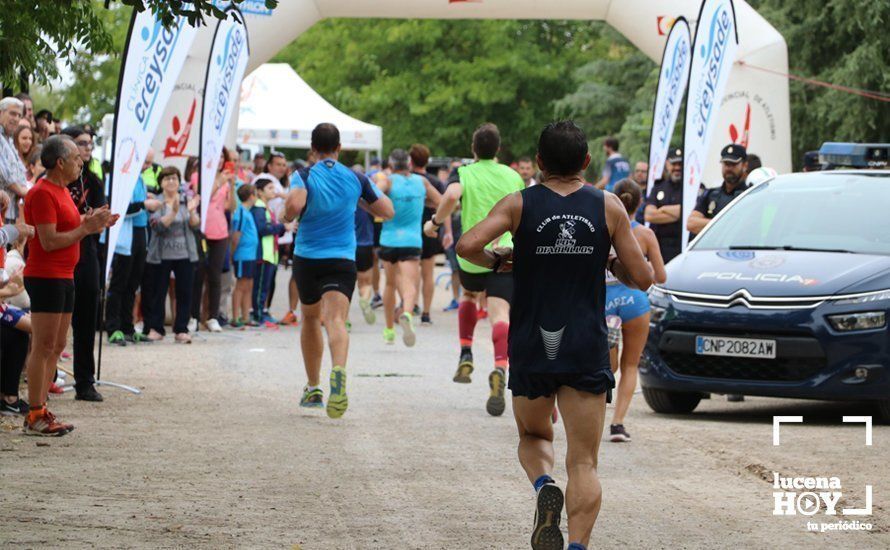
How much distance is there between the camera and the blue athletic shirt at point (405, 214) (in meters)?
17.8

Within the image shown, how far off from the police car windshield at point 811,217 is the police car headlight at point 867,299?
625 millimetres

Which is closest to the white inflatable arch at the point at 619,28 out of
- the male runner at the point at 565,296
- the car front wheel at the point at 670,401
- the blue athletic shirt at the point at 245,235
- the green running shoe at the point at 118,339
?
the blue athletic shirt at the point at 245,235

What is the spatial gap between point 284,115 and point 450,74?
542 inches

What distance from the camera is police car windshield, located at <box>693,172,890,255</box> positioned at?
11.3 metres

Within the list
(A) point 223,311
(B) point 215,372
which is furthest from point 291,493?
(A) point 223,311

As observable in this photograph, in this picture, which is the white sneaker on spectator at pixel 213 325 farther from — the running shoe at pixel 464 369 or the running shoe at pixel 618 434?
the running shoe at pixel 618 434

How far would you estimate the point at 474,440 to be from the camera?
9.91 meters

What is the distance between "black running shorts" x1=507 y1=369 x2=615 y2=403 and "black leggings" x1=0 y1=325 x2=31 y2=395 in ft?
18.1

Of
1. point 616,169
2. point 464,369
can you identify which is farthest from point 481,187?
point 616,169

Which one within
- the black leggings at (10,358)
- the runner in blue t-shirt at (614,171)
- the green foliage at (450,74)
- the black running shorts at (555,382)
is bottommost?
the black leggings at (10,358)

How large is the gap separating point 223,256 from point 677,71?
18.0 ft

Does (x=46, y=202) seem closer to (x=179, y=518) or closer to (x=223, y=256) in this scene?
(x=179, y=518)

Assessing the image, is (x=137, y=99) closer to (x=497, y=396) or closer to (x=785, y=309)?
(x=497, y=396)

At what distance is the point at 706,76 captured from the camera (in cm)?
1642
